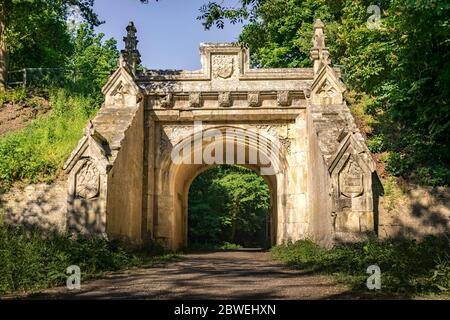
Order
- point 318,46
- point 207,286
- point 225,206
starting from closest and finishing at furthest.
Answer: point 207,286 < point 318,46 < point 225,206

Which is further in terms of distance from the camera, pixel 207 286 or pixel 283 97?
pixel 283 97

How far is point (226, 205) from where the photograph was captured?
32.4 meters

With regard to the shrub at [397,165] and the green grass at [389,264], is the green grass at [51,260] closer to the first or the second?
the green grass at [389,264]

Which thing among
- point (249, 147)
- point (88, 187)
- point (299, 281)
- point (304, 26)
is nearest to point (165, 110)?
point (249, 147)

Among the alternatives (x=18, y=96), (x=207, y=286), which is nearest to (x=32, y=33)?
(x=18, y=96)

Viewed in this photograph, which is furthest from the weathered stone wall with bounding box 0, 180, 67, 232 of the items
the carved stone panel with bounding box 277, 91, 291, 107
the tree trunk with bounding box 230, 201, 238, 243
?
the tree trunk with bounding box 230, 201, 238, 243

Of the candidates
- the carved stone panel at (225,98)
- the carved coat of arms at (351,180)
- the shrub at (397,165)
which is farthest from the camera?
the carved stone panel at (225,98)

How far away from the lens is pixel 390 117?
1395 cm

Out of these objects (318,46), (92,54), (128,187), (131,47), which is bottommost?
(128,187)

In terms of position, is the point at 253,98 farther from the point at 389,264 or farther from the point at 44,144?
the point at 389,264

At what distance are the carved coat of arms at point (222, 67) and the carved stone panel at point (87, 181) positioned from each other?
17.5 ft

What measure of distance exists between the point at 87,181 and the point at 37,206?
146 inches

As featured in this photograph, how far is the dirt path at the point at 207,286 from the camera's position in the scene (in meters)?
5.27

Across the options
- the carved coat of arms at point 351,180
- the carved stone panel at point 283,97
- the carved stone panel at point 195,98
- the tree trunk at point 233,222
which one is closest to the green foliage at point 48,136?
the carved stone panel at point 195,98
